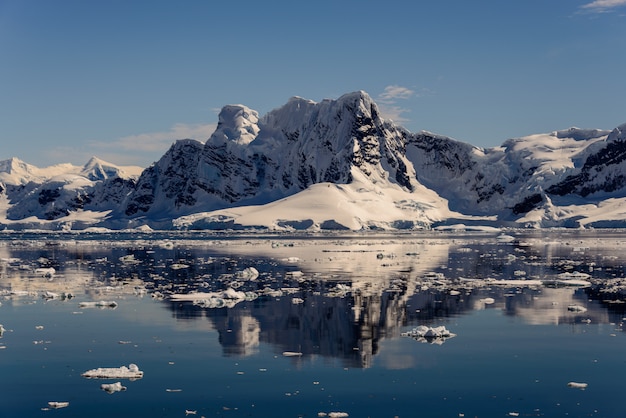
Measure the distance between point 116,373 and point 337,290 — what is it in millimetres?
18542

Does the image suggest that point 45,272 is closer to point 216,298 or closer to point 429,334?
point 216,298

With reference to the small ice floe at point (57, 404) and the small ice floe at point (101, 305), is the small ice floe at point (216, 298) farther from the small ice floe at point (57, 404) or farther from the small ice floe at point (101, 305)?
the small ice floe at point (57, 404)

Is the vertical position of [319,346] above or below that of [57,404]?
above

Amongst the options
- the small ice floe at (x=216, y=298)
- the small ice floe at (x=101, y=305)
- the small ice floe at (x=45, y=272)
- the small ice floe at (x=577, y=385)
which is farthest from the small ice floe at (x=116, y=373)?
the small ice floe at (x=45, y=272)

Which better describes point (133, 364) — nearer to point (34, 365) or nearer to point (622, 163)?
point (34, 365)

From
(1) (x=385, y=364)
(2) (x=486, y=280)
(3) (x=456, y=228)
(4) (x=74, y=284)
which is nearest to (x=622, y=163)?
(3) (x=456, y=228)

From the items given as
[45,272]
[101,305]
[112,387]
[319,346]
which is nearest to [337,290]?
[101,305]

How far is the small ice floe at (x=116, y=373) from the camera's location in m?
19.4

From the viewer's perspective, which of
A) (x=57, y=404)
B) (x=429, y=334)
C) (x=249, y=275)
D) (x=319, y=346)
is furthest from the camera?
(x=249, y=275)

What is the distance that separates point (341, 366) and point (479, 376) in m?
3.70

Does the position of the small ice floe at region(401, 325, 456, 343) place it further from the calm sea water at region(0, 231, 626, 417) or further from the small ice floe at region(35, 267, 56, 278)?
the small ice floe at region(35, 267, 56, 278)

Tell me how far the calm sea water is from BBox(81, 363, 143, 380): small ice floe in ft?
0.80

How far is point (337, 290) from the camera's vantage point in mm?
36969

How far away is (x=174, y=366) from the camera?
68.1 ft
